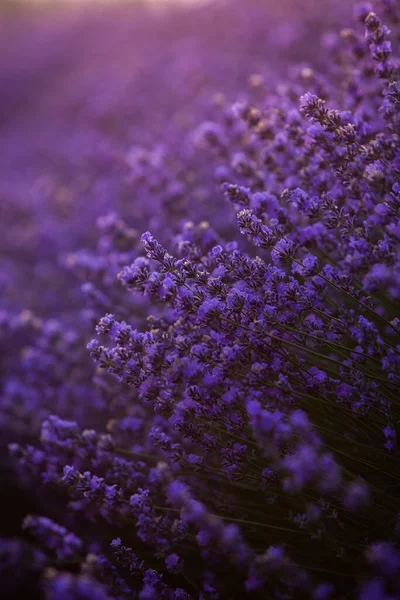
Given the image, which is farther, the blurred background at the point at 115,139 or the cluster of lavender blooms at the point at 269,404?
the blurred background at the point at 115,139

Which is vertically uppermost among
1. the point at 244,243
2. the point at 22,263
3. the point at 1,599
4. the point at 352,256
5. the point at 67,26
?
A: the point at 67,26

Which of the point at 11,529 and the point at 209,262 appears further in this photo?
the point at 11,529

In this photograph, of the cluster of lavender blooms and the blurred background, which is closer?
the cluster of lavender blooms

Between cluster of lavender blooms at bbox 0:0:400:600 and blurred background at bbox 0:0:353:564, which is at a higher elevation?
blurred background at bbox 0:0:353:564

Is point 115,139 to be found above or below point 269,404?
above

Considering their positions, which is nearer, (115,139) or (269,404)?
(269,404)

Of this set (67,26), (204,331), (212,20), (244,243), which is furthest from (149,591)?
(67,26)

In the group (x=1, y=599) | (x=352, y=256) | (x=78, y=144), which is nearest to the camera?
(x=352, y=256)

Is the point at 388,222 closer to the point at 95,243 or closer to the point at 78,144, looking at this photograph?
the point at 95,243

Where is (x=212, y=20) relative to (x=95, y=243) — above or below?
above

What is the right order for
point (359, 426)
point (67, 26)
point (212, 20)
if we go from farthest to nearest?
point (67, 26)
point (212, 20)
point (359, 426)

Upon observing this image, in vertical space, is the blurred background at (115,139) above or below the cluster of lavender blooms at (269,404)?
above
